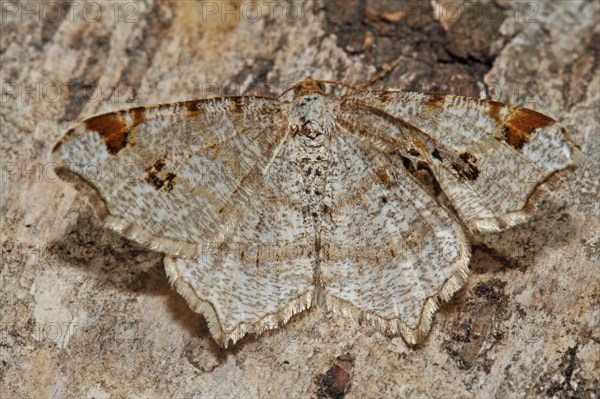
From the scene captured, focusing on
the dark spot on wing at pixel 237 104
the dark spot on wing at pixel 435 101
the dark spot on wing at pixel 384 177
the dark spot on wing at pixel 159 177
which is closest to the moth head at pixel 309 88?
the dark spot on wing at pixel 237 104

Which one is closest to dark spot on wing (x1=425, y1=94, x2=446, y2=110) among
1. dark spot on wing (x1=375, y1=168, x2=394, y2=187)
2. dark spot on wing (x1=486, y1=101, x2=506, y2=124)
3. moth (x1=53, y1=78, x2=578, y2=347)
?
moth (x1=53, y1=78, x2=578, y2=347)

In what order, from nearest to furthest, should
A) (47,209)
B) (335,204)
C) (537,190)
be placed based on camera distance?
(537,190)
(335,204)
(47,209)

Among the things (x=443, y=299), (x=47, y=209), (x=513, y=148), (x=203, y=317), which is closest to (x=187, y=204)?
(x=203, y=317)

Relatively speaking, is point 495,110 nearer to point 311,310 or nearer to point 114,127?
point 311,310

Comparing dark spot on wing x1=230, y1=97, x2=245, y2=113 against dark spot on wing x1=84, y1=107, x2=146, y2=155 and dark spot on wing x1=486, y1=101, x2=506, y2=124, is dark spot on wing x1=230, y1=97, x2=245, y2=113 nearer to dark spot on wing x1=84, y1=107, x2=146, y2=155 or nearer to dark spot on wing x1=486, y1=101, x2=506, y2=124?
dark spot on wing x1=84, y1=107, x2=146, y2=155

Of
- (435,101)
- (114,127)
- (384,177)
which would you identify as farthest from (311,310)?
(114,127)

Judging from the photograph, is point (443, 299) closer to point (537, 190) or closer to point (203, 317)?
point (537, 190)

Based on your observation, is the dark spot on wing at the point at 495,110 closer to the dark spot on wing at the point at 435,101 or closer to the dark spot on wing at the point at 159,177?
the dark spot on wing at the point at 435,101
